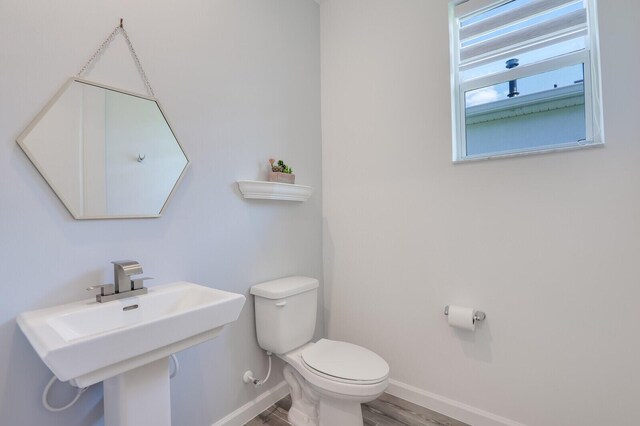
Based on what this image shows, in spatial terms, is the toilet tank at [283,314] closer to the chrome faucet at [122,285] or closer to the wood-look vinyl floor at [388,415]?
the wood-look vinyl floor at [388,415]

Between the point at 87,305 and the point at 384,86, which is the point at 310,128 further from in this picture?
the point at 87,305

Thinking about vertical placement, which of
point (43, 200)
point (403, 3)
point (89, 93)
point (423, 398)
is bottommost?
point (423, 398)

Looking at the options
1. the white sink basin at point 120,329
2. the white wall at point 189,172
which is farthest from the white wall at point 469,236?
the white sink basin at point 120,329

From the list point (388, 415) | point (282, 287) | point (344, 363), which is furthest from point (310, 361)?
point (388, 415)

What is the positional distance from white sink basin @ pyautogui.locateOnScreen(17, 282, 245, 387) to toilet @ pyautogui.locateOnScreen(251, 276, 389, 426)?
0.52 metres

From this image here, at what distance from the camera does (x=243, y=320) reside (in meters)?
1.78

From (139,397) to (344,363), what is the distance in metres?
0.91

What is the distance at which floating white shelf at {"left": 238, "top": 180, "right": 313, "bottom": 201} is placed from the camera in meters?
1.74

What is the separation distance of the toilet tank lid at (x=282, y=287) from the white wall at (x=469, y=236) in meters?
0.45

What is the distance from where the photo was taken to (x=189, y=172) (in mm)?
1534

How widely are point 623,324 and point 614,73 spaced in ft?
3.62

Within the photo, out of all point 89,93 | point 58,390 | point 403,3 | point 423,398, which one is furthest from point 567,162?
point 58,390

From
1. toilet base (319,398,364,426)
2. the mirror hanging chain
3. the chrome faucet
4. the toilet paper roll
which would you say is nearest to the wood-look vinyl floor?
toilet base (319,398,364,426)

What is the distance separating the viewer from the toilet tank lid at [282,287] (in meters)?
1.71
